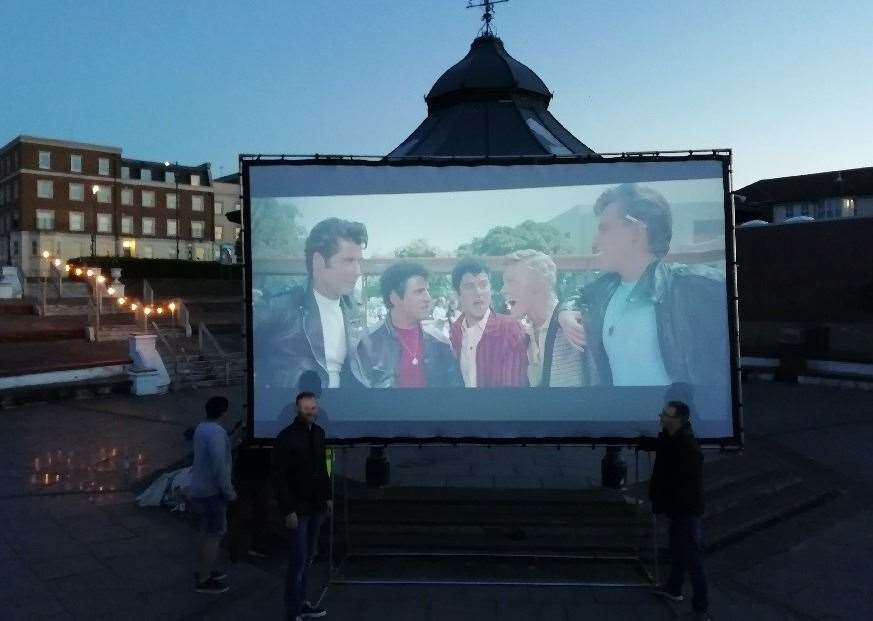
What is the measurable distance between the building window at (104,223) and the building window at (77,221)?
50.7 inches

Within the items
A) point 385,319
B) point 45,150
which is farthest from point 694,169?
point 45,150

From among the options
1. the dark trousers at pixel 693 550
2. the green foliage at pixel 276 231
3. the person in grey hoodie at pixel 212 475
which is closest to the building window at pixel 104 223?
the green foliage at pixel 276 231

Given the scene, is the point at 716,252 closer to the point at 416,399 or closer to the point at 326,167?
the point at 416,399

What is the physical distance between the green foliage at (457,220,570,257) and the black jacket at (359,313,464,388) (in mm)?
1115

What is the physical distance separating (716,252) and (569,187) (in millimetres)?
1768

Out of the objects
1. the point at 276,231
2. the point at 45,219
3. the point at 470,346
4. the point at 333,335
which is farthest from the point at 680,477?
the point at 45,219

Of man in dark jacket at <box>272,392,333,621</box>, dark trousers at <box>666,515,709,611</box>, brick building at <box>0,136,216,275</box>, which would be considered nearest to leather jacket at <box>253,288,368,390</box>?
man in dark jacket at <box>272,392,333,621</box>

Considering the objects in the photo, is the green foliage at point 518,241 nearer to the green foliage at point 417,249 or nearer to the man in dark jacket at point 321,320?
the green foliage at point 417,249

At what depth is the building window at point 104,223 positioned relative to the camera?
5466cm

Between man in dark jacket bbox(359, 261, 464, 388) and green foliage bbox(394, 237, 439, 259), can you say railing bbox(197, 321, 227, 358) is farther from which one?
green foliage bbox(394, 237, 439, 259)

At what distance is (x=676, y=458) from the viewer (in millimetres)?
5426

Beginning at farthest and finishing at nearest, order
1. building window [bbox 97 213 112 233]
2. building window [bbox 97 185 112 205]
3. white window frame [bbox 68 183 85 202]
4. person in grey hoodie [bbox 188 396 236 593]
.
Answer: building window [bbox 97 213 112 233], building window [bbox 97 185 112 205], white window frame [bbox 68 183 85 202], person in grey hoodie [bbox 188 396 236 593]

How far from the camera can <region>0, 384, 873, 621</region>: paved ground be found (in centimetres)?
566

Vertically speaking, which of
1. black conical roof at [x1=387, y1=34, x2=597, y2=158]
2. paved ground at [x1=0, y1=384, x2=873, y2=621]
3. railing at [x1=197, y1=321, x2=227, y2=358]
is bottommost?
paved ground at [x1=0, y1=384, x2=873, y2=621]
